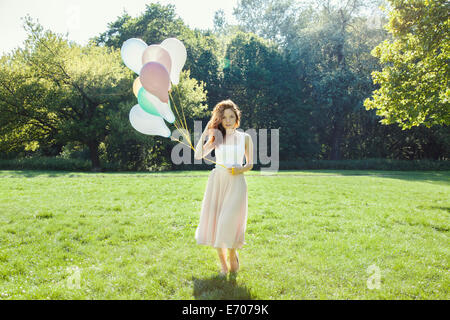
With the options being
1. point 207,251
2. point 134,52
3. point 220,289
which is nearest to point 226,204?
point 220,289

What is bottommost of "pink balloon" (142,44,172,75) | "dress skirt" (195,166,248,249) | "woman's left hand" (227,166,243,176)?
"dress skirt" (195,166,248,249)

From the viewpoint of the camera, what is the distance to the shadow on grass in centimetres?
337

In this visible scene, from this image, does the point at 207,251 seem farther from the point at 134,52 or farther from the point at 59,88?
the point at 59,88

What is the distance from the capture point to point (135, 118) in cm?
414

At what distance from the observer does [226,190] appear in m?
3.93

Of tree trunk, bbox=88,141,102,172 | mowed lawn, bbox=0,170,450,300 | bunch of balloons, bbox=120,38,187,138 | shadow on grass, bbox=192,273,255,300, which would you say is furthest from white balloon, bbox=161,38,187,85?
tree trunk, bbox=88,141,102,172

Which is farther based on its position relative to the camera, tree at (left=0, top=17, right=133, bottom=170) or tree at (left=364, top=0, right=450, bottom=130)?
tree at (left=0, top=17, right=133, bottom=170)

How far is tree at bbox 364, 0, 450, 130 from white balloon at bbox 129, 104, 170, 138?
25.4 ft

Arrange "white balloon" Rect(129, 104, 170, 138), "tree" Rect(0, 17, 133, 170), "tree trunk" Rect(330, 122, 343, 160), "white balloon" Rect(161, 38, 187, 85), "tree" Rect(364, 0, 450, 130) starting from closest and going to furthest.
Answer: "white balloon" Rect(129, 104, 170, 138)
"white balloon" Rect(161, 38, 187, 85)
"tree" Rect(364, 0, 450, 130)
"tree" Rect(0, 17, 133, 170)
"tree trunk" Rect(330, 122, 343, 160)

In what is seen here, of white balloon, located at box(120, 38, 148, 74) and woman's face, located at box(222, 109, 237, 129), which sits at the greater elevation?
white balloon, located at box(120, 38, 148, 74)

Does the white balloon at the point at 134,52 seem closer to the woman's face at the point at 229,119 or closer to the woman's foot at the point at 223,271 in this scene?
the woman's face at the point at 229,119

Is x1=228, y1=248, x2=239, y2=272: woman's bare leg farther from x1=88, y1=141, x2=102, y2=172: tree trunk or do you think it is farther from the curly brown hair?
x1=88, y1=141, x2=102, y2=172: tree trunk
